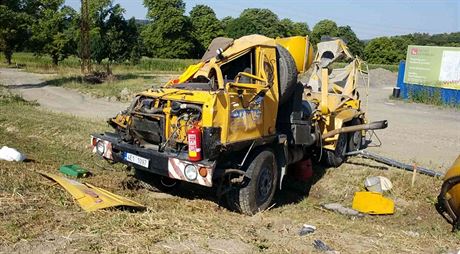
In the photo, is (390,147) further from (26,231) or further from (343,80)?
(26,231)

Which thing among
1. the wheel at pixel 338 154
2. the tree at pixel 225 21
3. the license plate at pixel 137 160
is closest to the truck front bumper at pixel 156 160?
the license plate at pixel 137 160

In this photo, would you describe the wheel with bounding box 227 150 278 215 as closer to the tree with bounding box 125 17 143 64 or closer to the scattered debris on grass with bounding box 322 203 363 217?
the scattered debris on grass with bounding box 322 203 363 217

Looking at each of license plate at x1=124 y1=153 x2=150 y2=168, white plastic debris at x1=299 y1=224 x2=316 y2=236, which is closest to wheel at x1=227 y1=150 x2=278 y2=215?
white plastic debris at x1=299 y1=224 x2=316 y2=236

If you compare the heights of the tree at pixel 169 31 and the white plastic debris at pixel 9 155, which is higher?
the tree at pixel 169 31

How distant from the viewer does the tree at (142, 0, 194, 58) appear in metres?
73.3

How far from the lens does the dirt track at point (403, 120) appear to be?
11078mm

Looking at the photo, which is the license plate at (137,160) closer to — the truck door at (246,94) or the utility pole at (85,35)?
the truck door at (246,94)

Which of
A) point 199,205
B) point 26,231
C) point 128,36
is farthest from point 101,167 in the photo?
point 128,36

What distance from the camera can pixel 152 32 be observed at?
248ft

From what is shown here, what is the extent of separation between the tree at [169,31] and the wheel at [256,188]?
67620 mm

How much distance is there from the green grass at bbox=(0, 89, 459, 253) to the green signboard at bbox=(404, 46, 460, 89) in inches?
568

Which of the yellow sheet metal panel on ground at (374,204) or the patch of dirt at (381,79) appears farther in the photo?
the patch of dirt at (381,79)

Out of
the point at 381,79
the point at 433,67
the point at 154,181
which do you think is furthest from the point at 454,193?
the point at 381,79

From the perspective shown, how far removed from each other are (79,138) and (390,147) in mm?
6953
